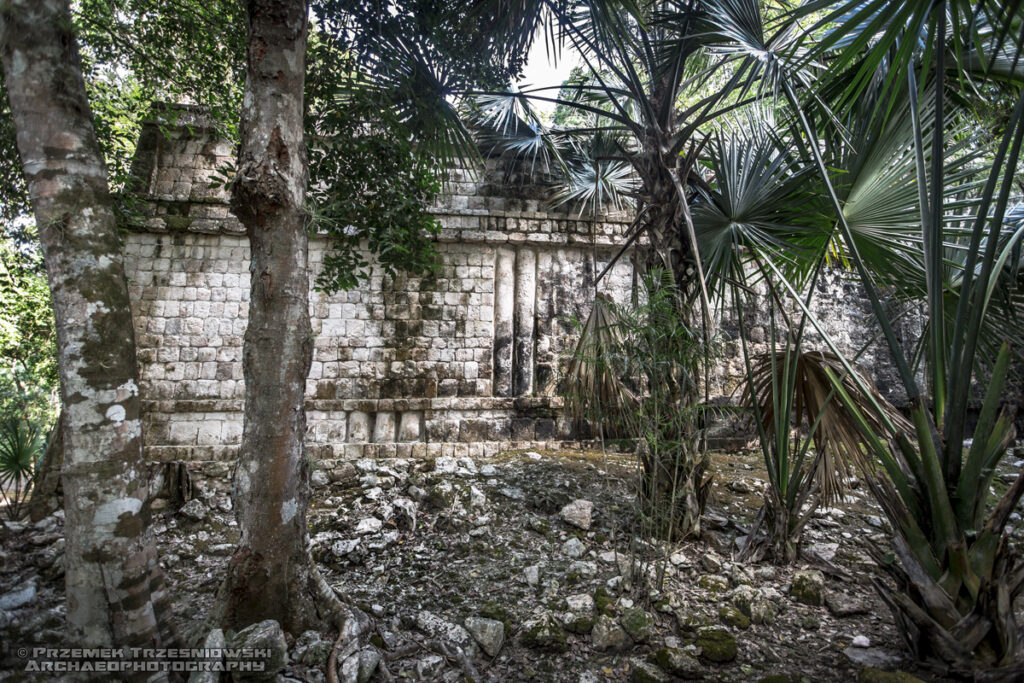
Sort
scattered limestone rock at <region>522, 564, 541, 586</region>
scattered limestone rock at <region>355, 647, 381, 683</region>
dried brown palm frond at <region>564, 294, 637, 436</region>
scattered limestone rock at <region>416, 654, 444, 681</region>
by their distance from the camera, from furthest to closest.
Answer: dried brown palm frond at <region>564, 294, 637, 436</region>
scattered limestone rock at <region>522, 564, 541, 586</region>
scattered limestone rock at <region>416, 654, 444, 681</region>
scattered limestone rock at <region>355, 647, 381, 683</region>

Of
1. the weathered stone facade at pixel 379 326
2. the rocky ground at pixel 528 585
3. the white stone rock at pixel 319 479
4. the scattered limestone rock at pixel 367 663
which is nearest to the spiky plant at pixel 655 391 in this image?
the rocky ground at pixel 528 585

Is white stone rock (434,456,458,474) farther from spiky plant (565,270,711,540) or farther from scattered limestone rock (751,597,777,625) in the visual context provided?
scattered limestone rock (751,597,777,625)

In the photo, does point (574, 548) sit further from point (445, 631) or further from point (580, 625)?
point (445, 631)

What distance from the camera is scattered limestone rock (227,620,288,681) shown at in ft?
8.49

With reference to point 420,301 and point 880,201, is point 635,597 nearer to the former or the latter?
point 880,201

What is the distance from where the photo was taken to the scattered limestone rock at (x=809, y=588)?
12.0ft

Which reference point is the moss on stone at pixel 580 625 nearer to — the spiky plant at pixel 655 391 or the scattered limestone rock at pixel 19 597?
the spiky plant at pixel 655 391

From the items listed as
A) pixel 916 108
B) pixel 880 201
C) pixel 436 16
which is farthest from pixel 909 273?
pixel 436 16

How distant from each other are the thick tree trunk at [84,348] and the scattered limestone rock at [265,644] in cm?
34

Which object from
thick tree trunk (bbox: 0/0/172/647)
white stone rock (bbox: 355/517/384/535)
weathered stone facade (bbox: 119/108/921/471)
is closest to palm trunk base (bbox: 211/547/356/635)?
thick tree trunk (bbox: 0/0/172/647)

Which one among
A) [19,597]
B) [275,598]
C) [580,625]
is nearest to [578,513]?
[580,625]

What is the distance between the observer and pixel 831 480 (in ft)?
12.7

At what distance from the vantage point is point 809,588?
146 inches

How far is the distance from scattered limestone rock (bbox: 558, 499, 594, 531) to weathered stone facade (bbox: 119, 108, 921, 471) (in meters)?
1.70
